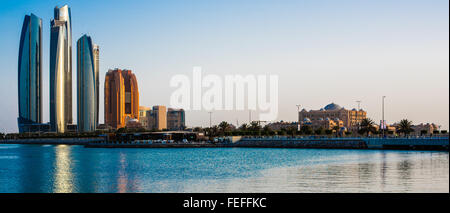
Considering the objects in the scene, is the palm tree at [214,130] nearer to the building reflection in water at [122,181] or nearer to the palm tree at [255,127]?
the palm tree at [255,127]

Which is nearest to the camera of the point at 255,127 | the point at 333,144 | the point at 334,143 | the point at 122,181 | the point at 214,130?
the point at 122,181

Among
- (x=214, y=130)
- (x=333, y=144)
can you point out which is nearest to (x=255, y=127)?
(x=214, y=130)

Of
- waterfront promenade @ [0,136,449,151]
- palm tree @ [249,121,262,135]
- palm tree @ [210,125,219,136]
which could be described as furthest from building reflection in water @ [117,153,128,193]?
palm tree @ [210,125,219,136]

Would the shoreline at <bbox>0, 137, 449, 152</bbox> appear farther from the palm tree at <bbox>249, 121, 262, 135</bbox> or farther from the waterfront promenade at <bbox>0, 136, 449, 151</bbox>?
the palm tree at <bbox>249, 121, 262, 135</bbox>

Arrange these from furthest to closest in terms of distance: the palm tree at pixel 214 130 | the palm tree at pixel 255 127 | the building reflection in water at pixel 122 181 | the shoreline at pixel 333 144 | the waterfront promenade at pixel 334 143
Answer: the palm tree at pixel 214 130
the palm tree at pixel 255 127
the waterfront promenade at pixel 334 143
the shoreline at pixel 333 144
the building reflection in water at pixel 122 181

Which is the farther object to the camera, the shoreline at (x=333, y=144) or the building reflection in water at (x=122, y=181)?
the shoreline at (x=333, y=144)

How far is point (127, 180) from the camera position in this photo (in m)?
41.1

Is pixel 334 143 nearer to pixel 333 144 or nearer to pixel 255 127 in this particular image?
pixel 333 144

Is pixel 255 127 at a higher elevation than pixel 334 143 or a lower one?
higher

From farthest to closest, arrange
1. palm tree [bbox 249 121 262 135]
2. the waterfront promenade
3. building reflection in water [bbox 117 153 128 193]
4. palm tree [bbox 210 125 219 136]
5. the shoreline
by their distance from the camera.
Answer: palm tree [bbox 210 125 219 136]
palm tree [bbox 249 121 262 135]
the waterfront promenade
the shoreline
building reflection in water [bbox 117 153 128 193]

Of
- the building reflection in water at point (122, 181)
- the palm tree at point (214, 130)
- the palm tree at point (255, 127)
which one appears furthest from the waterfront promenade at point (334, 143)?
the building reflection in water at point (122, 181)
